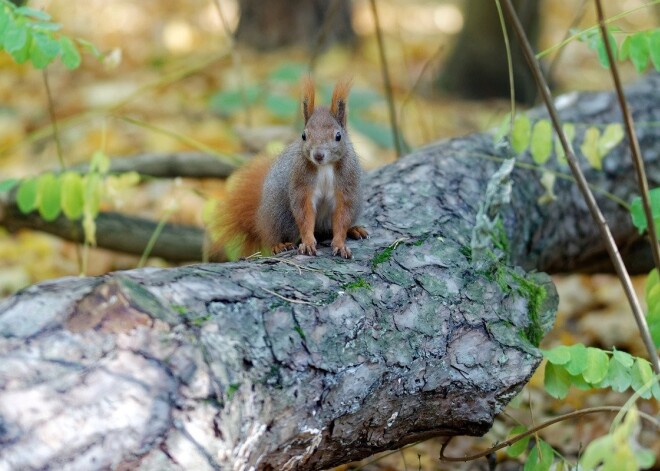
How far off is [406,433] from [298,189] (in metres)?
0.68

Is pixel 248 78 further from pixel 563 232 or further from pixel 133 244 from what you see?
pixel 563 232

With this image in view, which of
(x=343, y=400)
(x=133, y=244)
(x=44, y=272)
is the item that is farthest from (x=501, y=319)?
(x=44, y=272)

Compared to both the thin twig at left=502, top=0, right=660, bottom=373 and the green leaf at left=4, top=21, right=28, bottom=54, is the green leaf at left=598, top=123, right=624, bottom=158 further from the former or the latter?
the green leaf at left=4, top=21, right=28, bottom=54

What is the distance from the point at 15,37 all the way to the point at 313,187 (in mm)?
745

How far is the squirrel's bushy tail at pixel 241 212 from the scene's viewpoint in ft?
7.93

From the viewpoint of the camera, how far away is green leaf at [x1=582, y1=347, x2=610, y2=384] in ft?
5.30

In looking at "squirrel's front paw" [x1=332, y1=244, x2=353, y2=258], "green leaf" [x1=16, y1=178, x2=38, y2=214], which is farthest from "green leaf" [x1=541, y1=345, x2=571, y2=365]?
"green leaf" [x1=16, y1=178, x2=38, y2=214]

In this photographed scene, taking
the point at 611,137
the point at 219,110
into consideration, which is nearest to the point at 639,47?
the point at 611,137

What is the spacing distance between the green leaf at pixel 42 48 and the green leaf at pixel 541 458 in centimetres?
130

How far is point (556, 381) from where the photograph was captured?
1695mm

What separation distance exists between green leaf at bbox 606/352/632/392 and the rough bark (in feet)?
0.47

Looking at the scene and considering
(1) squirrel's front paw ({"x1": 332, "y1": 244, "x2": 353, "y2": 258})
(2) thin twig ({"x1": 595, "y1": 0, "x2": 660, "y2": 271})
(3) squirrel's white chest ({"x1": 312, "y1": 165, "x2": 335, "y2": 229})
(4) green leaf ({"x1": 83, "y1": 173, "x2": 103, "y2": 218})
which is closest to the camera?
(2) thin twig ({"x1": 595, "y1": 0, "x2": 660, "y2": 271})

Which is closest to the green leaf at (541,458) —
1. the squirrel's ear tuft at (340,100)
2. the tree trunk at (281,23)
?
the squirrel's ear tuft at (340,100)

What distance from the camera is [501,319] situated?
1.73 m
